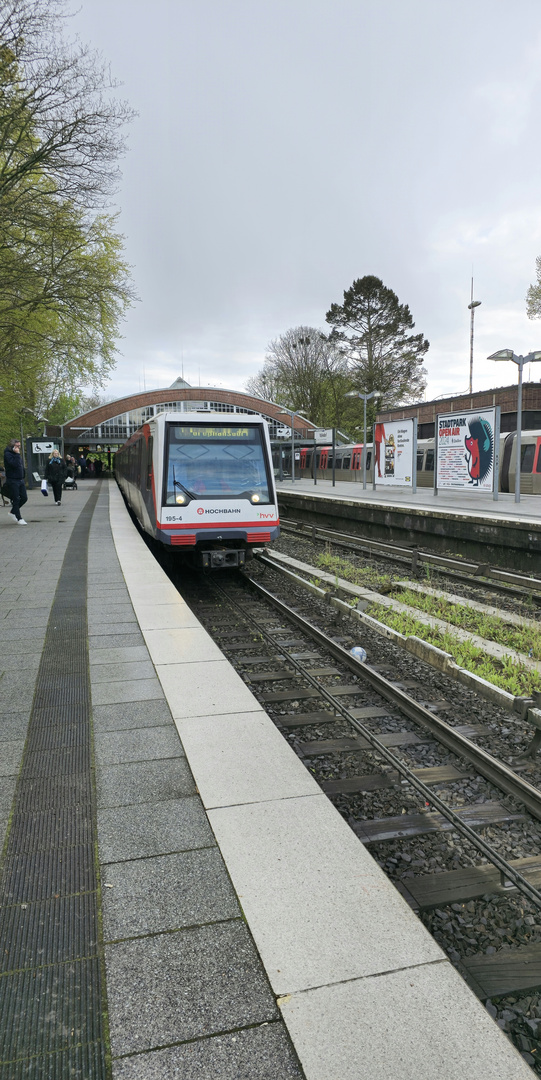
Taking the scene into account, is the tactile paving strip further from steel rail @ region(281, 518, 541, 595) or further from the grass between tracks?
steel rail @ region(281, 518, 541, 595)

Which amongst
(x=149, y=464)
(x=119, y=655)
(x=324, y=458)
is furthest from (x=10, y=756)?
(x=324, y=458)

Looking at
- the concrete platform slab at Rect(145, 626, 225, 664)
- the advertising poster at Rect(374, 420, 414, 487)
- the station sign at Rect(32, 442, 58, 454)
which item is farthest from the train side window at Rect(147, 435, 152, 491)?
the station sign at Rect(32, 442, 58, 454)

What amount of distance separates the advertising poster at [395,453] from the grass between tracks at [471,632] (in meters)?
10.5

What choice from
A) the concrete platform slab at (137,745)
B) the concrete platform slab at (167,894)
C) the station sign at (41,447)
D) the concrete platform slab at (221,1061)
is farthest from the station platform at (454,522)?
the station sign at (41,447)

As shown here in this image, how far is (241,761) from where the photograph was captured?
3447mm

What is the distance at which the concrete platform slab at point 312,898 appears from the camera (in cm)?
206

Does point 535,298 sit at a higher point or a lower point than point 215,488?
higher

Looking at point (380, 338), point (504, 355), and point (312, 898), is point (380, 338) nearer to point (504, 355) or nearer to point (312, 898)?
point (504, 355)

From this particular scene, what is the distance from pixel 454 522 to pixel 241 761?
11710 mm

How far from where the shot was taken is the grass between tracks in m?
5.55

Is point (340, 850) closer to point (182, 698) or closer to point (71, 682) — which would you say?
point (182, 698)

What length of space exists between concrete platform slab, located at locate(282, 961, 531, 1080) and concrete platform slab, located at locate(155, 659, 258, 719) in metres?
2.28

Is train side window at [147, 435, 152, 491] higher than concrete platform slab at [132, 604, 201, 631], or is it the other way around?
train side window at [147, 435, 152, 491]

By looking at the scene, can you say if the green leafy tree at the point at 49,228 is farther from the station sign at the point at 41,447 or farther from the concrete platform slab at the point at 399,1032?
the concrete platform slab at the point at 399,1032
